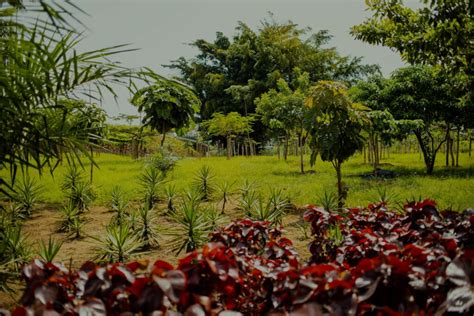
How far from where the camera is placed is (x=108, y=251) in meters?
4.37

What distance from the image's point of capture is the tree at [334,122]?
6.73 m

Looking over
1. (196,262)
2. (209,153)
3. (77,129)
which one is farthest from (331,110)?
(209,153)

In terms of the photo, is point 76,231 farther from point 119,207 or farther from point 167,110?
point 167,110

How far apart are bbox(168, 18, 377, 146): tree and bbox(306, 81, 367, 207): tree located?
2268cm

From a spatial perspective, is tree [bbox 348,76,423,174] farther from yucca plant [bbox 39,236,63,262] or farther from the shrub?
yucca plant [bbox 39,236,63,262]

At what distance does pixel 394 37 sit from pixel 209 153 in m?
26.1

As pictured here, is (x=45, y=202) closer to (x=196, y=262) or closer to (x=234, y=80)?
(x=196, y=262)

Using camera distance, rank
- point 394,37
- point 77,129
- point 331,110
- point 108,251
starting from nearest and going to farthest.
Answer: point 77,129 → point 108,251 → point 331,110 → point 394,37

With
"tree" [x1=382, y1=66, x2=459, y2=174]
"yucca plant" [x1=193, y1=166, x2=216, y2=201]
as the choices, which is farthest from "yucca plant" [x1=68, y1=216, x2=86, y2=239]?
"tree" [x1=382, y1=66, x2=459, y2=174]

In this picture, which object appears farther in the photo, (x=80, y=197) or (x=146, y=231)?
(x=80, y=197)

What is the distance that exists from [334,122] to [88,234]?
4470 mm

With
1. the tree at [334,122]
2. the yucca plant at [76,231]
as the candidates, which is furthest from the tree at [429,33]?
the yucca plant at [76,231]

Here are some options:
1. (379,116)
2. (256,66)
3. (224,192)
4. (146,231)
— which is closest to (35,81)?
(146,231)

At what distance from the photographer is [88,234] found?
6035 millimetres
